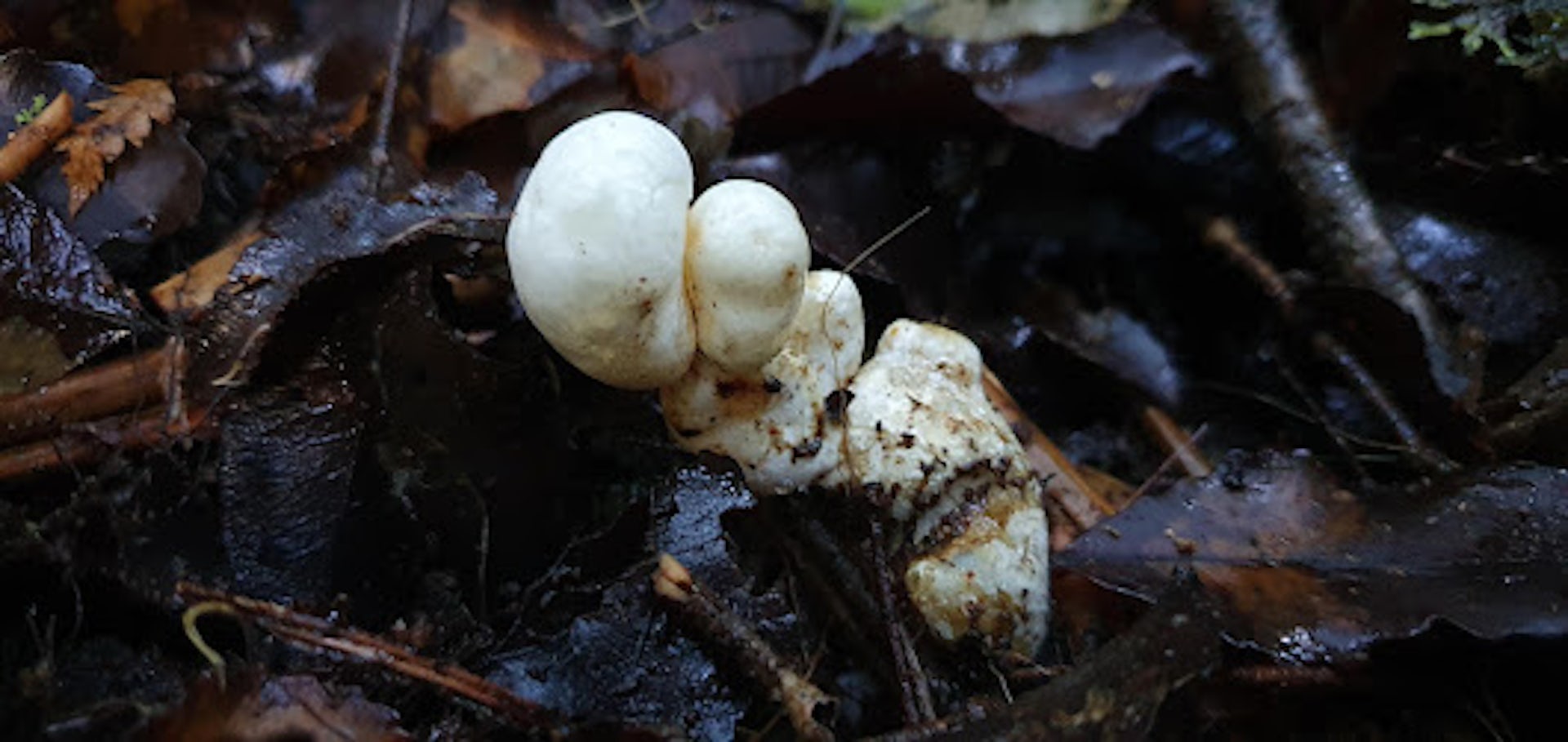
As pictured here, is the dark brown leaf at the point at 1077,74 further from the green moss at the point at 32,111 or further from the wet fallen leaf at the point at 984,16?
the green moss at the point at 32,111

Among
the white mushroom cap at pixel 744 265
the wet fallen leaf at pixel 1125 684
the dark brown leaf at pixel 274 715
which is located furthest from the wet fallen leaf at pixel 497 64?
the wet fallen leaf at pixel 1125 684

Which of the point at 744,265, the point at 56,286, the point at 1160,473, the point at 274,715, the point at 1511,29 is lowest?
the point at 1160,473

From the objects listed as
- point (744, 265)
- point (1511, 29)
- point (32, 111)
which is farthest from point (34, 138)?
point (1511, 29)

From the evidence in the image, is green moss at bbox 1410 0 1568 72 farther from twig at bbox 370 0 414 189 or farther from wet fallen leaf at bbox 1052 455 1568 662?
twig at bbox 370 0 414 189

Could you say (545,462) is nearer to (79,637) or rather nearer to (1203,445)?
(79,637)

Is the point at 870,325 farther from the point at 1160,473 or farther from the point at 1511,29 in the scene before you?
the point at 1511,29

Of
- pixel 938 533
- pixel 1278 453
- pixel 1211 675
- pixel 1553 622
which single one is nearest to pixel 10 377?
pixel 938 533
